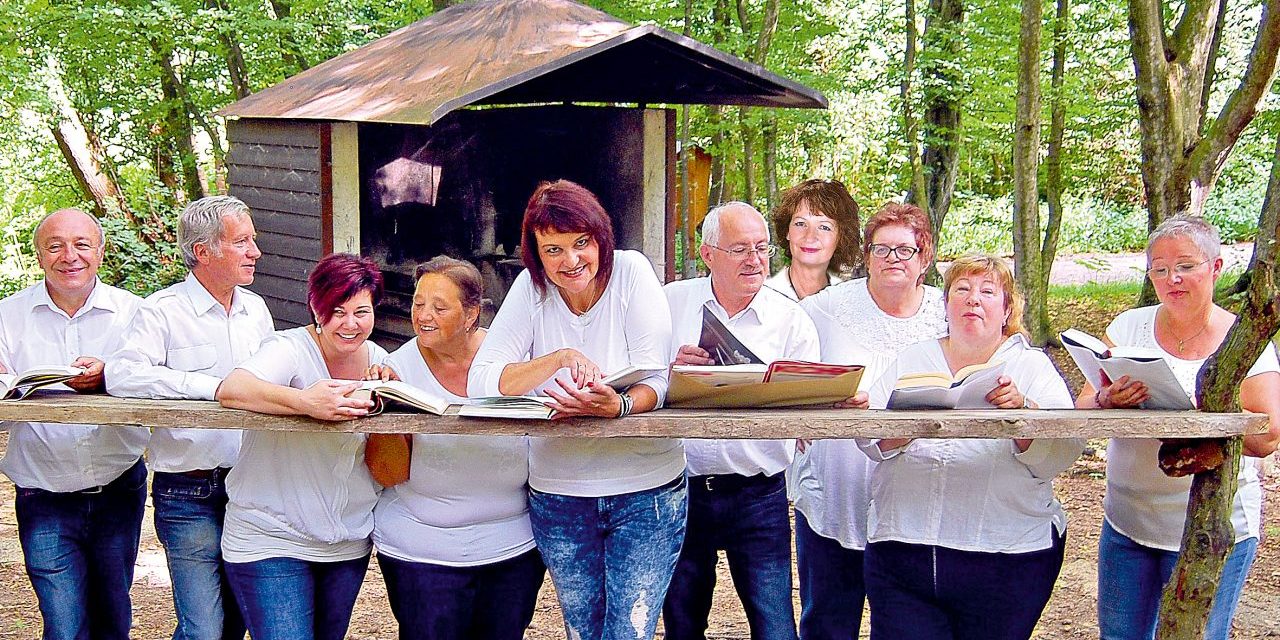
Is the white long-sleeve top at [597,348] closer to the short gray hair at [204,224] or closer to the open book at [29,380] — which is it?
the short gray hair at [204,224]

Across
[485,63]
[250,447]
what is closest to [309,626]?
[250,447]

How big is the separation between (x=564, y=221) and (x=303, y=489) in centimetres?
96

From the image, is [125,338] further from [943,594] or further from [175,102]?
[175,102]

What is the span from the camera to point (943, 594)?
9.24ft

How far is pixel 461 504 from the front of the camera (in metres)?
2.90

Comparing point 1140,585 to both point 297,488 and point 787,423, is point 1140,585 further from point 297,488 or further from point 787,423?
point 297,488

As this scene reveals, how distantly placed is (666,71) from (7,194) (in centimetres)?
1100

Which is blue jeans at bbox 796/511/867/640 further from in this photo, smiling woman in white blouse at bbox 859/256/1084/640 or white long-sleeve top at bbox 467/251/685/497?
white long-sleeve top at bbox 467/251/685/497

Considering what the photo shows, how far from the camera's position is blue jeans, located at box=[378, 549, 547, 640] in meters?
2.91

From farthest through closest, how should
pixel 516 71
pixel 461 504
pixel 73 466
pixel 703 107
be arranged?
pixel 703 107
pixel 516 71
pixel 73 466
pixel 461 504

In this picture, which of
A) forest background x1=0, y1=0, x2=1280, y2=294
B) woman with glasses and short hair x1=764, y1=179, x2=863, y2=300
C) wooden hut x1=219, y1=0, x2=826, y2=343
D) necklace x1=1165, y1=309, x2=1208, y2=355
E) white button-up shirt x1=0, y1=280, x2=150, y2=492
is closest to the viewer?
necklace x1=1165, y1=309, x2=1208, y2=355

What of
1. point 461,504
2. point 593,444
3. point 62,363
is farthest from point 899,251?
point 62,363

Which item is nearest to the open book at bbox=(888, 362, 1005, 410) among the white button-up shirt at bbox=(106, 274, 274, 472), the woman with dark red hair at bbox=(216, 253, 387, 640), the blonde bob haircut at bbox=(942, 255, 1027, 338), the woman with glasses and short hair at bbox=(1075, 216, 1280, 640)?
the blonde bob haircut at bbox=(942, 255, 1027, 338)

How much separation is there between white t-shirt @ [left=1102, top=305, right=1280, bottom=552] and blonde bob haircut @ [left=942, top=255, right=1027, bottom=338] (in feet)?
1.34
